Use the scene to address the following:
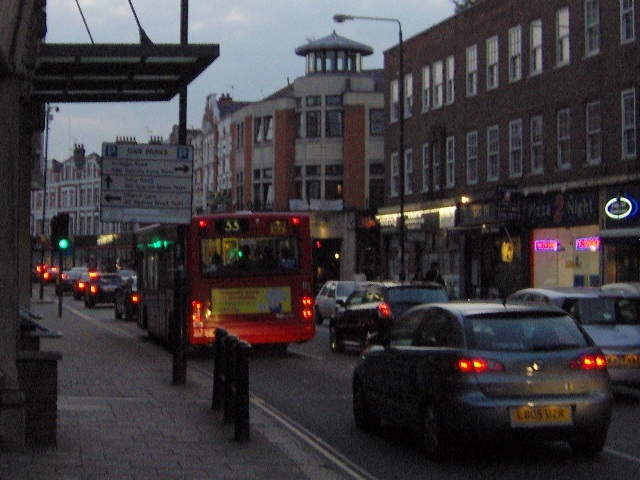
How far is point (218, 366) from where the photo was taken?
14.5m

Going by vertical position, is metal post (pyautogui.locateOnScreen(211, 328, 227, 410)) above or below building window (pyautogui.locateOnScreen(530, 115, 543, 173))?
below

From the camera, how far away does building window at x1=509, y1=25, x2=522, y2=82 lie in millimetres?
42106

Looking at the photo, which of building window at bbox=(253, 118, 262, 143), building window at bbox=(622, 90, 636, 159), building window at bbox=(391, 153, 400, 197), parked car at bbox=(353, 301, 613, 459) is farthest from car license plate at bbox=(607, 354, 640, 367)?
building window at bbox=(253, 118, 262, 143)

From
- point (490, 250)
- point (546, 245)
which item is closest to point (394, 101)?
point (490, 250)

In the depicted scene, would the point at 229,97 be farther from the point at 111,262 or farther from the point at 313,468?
the point at 313,468

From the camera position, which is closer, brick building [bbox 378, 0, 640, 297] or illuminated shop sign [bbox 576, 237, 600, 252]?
brick building [bbox 378, 0, 640, 297]

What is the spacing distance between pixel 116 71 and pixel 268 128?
58.5m

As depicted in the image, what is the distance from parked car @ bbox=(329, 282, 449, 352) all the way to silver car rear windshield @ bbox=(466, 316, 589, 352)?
11398mm

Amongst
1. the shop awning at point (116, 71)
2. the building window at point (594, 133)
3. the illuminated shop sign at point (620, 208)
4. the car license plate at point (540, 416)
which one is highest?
the building window at point (594, 133)

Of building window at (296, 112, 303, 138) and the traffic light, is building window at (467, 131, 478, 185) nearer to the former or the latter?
the traffic light

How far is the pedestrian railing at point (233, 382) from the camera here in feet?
39.5

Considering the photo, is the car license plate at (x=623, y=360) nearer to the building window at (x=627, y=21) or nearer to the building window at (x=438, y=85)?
the building window at (x=627, y=21)

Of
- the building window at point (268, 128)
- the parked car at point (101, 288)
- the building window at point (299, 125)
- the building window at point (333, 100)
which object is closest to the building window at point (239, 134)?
the building window at point (268, 128)

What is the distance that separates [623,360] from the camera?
54.6 ft
